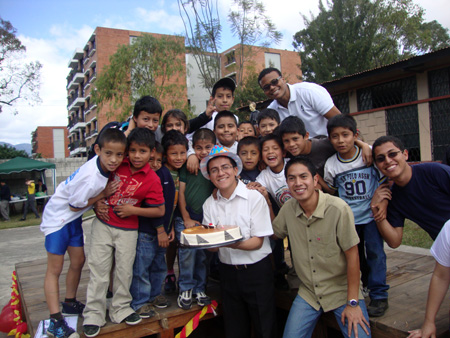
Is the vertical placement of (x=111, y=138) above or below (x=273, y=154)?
above

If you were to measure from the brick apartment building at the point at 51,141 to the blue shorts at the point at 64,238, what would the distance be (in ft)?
226

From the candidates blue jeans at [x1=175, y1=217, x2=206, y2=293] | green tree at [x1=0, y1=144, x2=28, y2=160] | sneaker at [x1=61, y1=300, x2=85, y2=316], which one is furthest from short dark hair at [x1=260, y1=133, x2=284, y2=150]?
green tree at [x1=0, y1=144, x2=28, y2=160]

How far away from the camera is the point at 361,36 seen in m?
19.2

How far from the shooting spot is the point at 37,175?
19016 millimetres

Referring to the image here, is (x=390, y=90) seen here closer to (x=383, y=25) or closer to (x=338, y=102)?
(x=338, y=102)

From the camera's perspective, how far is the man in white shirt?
9.40 ft

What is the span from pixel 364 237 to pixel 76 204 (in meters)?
2.39

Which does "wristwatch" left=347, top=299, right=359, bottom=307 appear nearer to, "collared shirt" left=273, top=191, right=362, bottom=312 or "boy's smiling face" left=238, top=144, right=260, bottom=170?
"collared shirt" left=273, top=191, right=362, bottom=312

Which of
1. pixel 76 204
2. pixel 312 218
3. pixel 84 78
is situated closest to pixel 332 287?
pixel 312 218

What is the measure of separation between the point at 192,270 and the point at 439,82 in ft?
28.9

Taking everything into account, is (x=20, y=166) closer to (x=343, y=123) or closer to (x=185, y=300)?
(x=185, y=300)

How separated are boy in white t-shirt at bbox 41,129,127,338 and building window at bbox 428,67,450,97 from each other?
899cm

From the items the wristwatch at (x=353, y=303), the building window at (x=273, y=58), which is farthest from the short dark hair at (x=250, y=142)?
the building window at (x=273, y=58)

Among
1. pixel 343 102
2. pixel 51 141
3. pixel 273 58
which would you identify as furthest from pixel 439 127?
pixel 51 141
